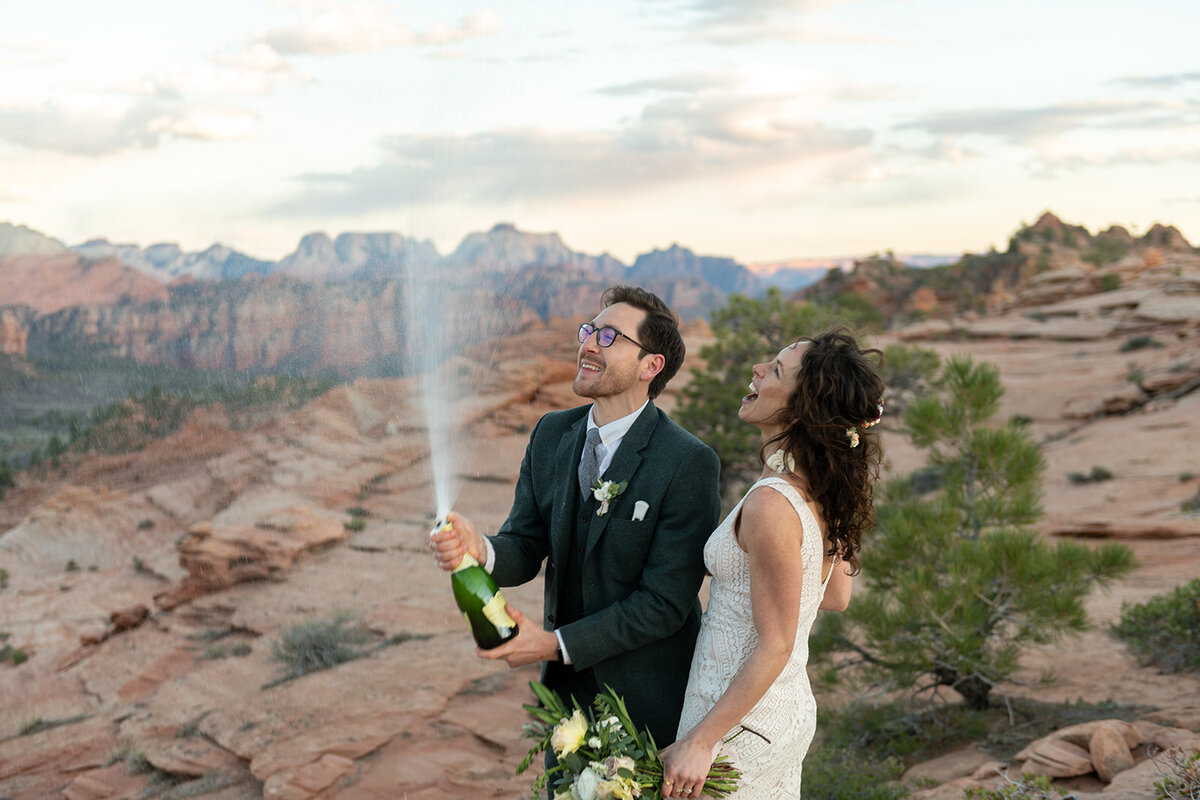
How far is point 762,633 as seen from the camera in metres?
2.05

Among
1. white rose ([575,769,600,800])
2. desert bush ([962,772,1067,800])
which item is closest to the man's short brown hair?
white rose ([575,769,600,800])

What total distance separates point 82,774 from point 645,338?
674 cm

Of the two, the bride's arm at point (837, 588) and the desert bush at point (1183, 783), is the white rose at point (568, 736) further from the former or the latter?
the desert bush at point (1183, 783)

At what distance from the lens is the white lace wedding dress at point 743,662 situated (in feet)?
7.04

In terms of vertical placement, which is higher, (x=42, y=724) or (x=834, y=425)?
(x=834, y=425)

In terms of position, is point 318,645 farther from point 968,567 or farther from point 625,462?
point 625,462

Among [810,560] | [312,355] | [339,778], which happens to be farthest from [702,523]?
[312,355]

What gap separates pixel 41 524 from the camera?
16.0 meters

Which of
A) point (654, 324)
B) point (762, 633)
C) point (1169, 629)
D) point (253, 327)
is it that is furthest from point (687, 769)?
point (253, 327)

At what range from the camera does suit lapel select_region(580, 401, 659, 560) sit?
2.34m

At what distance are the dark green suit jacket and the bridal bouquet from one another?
0.55 feet

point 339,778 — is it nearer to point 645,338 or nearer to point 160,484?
point 645,338

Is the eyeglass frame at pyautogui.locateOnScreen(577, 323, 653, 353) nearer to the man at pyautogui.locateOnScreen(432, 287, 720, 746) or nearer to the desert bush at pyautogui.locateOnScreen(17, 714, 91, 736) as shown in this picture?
the man at pyautogui.locateOnScreen(432, 287, 720, 746)

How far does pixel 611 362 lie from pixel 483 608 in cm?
80
